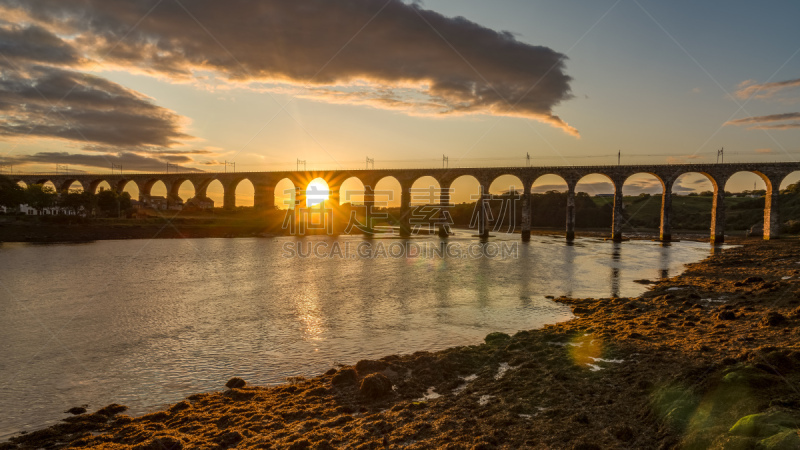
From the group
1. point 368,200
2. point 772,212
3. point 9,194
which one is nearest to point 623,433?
point 772,212

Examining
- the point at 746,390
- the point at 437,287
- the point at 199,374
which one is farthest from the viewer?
the point at 437,287

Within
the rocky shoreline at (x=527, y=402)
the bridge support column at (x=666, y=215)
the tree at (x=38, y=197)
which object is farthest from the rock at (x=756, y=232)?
the tree at (x=38, y=197)

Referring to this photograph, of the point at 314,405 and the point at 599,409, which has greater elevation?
the point at 599,409

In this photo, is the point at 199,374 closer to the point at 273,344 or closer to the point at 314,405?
the point at 273,344

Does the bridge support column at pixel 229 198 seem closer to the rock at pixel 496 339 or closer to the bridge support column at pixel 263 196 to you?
the bridge support column at pixel 263 196

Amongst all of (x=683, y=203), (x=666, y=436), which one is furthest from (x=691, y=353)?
(x=683, y=203)

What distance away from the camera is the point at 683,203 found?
119875 mm

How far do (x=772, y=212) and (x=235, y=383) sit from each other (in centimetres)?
7392

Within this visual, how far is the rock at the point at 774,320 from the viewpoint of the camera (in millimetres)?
10623

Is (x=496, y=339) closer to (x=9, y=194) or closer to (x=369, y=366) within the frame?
(x=369, y=366)

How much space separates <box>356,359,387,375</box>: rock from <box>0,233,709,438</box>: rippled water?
50.5 inches

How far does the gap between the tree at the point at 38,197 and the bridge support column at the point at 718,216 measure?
11673cm

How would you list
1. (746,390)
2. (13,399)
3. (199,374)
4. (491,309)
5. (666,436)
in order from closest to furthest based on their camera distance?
(666,436), (746,390), (13,399), (199,374), (491,309)

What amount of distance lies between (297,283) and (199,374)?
52.8 feet
